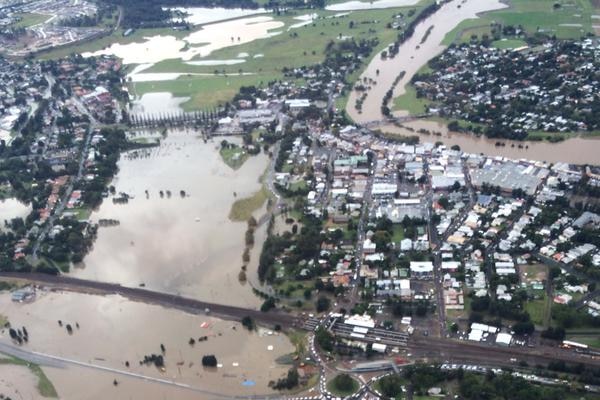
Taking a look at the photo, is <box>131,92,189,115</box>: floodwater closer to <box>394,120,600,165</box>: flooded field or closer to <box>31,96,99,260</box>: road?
<box>31,96,99,260</box>: road

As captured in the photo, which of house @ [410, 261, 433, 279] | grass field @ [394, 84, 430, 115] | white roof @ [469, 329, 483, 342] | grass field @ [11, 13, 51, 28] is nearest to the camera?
white roof @ [469, 329, 483, 342]

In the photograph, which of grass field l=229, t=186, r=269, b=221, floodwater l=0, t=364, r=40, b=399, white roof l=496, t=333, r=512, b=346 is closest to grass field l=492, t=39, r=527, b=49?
grass field l=229, t=186, r=269, b=221

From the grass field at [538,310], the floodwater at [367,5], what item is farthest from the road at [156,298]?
the floodwater at [367,5]

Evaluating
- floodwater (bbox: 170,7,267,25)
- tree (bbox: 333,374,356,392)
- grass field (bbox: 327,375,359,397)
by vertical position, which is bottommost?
grass field (bbox: 327,375,359,397)

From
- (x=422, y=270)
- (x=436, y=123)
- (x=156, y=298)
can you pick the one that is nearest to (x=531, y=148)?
(x=436, y=123)

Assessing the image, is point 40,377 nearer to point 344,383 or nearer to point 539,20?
point 344,383

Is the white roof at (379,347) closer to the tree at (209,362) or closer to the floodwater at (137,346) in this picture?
the floodwater at (137,346)

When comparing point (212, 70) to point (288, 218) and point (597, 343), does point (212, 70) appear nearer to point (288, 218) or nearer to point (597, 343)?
point (288, 218)
